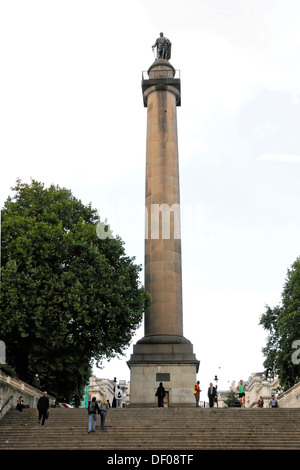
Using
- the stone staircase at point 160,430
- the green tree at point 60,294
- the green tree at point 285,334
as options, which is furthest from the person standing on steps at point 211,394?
the green tree at point 285,334

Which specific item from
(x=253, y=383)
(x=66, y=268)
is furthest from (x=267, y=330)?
(x=253, y=383)

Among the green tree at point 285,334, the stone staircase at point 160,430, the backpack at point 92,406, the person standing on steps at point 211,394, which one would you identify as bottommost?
the stone staircase at point 160,430

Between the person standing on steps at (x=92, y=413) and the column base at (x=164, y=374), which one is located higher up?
the column base at (x=164, y=374)

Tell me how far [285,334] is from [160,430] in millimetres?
24145

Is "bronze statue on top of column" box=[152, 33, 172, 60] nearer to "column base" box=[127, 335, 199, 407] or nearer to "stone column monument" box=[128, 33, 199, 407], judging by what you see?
"stone column monument" box=[128, 33, 199, 407]

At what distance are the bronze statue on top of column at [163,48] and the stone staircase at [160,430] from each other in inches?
1069

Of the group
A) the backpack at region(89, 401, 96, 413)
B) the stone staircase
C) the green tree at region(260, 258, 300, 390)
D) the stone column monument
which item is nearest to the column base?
the stone column monument

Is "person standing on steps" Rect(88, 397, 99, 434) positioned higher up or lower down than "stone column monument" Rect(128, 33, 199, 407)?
lower down

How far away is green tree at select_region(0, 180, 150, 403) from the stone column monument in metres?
1.69

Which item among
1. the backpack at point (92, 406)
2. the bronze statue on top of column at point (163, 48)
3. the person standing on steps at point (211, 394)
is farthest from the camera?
the bronze statue on top of column at point (163, 48)

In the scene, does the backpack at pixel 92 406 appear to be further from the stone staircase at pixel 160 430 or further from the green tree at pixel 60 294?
the green tree at pixel 60 294

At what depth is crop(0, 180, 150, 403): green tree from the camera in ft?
107

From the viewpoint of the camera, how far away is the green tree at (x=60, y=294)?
32.7 meters
